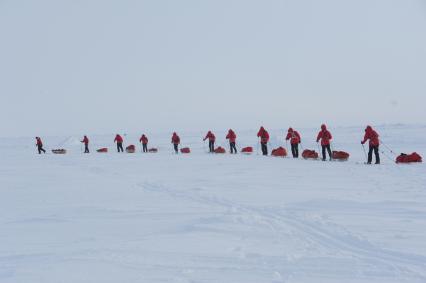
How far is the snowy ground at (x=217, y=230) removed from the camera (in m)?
5.26

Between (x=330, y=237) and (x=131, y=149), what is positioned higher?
(x=131, y=149)

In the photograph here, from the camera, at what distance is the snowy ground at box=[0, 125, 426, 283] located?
526 centimetres

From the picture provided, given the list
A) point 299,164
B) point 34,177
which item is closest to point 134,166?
point 34,177

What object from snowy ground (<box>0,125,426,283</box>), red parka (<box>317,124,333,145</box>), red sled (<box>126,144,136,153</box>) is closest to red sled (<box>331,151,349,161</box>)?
red parka (<box>317,124,333,145</box>)

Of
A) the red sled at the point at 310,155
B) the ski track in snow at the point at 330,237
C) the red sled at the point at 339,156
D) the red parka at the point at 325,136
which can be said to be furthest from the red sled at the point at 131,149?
the ski track in snow at the point at 330,237

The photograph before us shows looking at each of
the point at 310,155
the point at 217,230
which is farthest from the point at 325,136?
the point at 217,230

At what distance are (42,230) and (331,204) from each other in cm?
515

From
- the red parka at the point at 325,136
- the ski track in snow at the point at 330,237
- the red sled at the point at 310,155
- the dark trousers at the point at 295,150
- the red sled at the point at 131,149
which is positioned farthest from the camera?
the red sled at the point at 131,149

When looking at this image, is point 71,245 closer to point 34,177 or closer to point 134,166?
point 34,177

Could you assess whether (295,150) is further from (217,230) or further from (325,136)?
(217,230)

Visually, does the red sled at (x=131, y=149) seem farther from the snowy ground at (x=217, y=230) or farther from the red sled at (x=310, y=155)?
the snowy ground at (x=217, y=230)

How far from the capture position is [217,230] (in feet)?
23.9

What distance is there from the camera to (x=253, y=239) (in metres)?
6.67

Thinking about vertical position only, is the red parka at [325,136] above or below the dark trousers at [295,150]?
above
